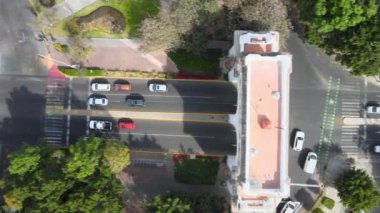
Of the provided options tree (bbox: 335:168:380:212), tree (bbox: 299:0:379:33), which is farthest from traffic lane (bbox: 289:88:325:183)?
tree (bbox: 299:0:379:33)

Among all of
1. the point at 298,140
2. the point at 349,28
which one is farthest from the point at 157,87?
the point at 349,28

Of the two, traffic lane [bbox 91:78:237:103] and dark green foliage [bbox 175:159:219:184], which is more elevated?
traffic lane [bbox 91:78:237:103]

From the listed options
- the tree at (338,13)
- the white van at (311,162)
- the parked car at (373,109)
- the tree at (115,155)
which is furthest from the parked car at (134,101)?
the parked car at (373,109)

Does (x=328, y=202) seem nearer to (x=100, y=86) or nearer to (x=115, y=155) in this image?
(x=115, y=155)

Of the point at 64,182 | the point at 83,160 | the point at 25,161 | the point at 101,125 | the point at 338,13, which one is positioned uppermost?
the point at 338,13

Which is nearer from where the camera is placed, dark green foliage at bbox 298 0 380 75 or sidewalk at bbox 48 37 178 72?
dark green foliage at bbox 298 0 380 75

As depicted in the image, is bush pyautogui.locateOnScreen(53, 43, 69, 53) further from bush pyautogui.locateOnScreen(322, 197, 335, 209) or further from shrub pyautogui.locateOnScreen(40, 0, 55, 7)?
bush pyautogui.locateOnScreen(322, 197, 335, 209)
